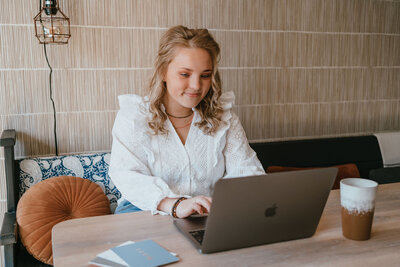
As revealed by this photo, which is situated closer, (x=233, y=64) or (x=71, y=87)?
(x=71, y=87)

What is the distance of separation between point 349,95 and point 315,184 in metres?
1.97

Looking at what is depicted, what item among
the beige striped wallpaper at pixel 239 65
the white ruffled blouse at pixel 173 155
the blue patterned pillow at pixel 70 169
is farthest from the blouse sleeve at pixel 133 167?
the beige striped wallpaper at pixel 239 65

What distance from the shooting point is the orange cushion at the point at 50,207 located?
1.82 m

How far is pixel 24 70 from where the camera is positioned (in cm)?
213

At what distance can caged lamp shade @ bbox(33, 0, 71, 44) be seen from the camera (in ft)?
6.56

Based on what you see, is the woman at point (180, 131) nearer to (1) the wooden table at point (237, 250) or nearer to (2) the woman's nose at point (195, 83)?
(2) the woman's nose at point (195, 83)

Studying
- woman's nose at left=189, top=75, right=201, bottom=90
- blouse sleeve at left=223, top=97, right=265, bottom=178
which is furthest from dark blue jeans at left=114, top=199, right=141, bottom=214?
woman's nose at left=189, top=75, right=201, bottom=90

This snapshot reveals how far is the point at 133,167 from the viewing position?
161cm

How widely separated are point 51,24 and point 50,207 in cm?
87

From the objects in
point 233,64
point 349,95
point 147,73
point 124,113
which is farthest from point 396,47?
point 124,113

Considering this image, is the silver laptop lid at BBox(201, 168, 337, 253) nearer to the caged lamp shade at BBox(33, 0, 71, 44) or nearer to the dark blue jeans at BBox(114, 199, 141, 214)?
the dark blue jeans at BBox(114, 199, 141, 214)

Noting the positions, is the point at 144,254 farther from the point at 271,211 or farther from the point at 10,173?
the point at 10,173

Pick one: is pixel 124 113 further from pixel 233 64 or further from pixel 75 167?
pixel 233 64

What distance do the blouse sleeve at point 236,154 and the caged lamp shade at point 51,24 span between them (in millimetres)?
953
